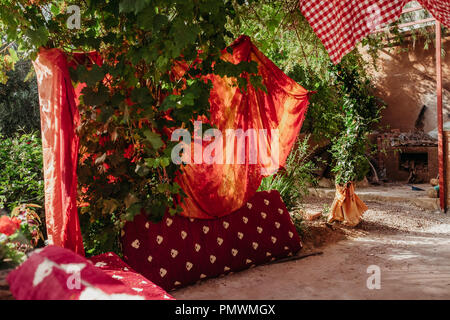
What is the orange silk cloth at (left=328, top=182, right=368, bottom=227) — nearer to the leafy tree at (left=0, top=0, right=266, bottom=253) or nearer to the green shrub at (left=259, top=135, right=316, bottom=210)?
the green shrub at (left=259, top=135, right=316, bottom=210)

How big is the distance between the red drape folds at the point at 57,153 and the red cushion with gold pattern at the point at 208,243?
59cm

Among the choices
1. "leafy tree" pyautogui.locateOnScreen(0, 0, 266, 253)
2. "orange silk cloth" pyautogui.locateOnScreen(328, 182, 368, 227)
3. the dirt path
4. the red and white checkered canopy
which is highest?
the red and white checkered canopy

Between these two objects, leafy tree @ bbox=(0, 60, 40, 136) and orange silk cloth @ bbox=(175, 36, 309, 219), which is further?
leafy tree @ bbox=(0, 60, 40, 136)

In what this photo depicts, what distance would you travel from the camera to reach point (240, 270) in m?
3.75

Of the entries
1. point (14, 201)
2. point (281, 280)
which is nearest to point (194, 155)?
point (281, 280)

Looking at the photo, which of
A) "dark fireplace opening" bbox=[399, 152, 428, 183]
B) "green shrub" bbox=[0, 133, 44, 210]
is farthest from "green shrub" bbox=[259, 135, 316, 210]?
"dark fireplace opening" bbox=[399, 152, 428, 183]

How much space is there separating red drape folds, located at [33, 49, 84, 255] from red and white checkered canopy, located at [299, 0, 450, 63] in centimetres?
219

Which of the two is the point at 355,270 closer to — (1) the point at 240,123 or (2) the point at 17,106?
(1) the point at 240,123

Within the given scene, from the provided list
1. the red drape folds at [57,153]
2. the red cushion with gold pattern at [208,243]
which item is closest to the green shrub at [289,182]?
the red cushion with gold pattern at [208,243]

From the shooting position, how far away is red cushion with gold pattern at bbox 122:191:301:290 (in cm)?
313

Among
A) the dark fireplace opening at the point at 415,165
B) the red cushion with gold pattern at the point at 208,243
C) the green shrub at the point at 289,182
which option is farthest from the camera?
the dark fireplace opening at the point at 415,165

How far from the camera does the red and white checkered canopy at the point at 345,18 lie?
10.5 feet

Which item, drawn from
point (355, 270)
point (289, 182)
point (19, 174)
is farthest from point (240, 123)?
point (19, 174)

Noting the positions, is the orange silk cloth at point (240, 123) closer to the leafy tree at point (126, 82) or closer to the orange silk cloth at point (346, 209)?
the leafy tree at point (126, 82)
